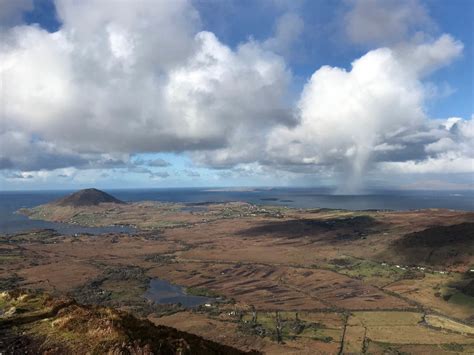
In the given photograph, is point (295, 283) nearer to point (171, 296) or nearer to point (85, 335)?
point (171, 296)

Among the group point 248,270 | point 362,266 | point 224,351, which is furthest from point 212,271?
point 224,351

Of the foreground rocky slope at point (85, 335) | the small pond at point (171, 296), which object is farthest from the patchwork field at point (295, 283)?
the foreground rocky slope at point (85, 335)

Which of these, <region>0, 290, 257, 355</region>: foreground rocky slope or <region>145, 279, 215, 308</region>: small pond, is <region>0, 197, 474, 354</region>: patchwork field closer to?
<region>145, 279, 215, 308</region>: small pond

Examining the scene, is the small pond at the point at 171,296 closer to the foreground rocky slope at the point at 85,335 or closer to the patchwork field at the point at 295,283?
the patchwork field at the point at 295,283

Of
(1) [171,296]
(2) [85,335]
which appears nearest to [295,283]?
(1) [171,296]

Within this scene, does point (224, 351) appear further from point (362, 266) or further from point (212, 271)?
point (362, 266)

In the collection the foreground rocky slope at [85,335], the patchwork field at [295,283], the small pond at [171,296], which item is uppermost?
the foreground rocky slope at [85,335]

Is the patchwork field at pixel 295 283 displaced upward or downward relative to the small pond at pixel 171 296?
upward
